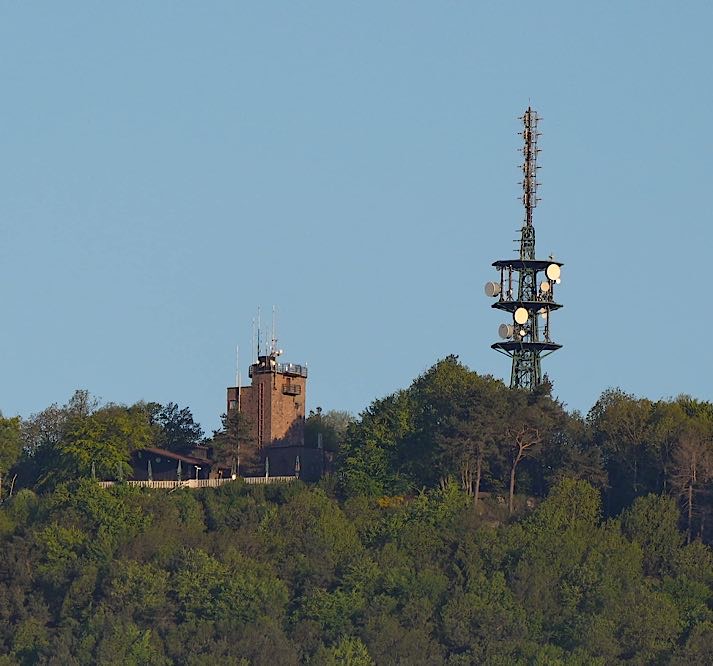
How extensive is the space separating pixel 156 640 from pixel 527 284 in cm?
2946

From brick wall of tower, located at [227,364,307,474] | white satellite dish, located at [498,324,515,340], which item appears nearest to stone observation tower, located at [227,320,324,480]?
brick wall of tower, located at [227,364,307,474]

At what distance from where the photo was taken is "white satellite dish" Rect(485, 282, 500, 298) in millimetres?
137375

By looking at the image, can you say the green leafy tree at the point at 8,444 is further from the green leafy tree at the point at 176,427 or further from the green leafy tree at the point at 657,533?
the green leafy tree at the point at 657,533

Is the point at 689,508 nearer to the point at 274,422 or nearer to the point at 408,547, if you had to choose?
the point at 408,547

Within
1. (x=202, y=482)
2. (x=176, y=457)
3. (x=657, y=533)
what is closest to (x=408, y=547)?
(x=657, y=533)

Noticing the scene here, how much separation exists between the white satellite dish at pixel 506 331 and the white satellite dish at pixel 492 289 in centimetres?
186

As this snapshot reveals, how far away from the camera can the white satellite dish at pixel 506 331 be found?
136 m

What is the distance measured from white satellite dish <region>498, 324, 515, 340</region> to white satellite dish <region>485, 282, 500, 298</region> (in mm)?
1860

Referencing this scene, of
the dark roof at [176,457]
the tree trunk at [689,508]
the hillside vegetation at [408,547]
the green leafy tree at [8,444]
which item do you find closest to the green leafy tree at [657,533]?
the hillside vegetation at [408,547]

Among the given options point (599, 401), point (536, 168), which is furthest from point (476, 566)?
point (536, 168)

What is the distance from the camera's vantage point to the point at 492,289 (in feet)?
452

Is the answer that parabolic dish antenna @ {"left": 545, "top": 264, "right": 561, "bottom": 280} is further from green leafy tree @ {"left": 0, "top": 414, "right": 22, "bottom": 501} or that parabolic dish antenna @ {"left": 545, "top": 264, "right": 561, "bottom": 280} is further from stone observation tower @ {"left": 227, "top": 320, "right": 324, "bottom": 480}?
green leafy tree @ {"left": 0, "top": 414, "right": 22, "bottom": 501}

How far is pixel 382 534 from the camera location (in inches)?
5012

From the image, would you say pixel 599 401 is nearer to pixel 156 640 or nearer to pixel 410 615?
pixel 410 615
